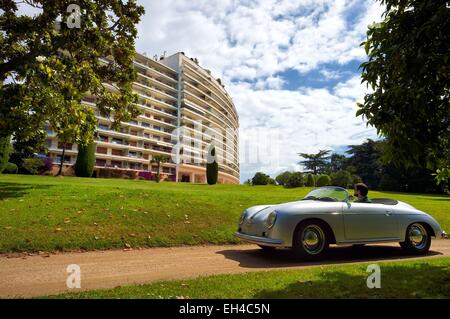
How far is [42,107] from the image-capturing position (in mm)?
9547

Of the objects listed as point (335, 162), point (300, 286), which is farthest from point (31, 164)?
point (335, 162)

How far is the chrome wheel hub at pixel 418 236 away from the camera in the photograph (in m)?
7.05

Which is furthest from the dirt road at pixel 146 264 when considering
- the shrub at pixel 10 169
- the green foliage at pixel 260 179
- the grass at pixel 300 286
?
the green foliage at pixel 260 179

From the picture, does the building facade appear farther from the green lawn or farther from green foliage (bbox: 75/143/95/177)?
the green lawn

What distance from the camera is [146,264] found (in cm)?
559

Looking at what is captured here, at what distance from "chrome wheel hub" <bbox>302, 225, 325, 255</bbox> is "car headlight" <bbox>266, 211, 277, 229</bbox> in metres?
0.65

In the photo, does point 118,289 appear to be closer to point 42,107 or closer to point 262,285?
point 262,285

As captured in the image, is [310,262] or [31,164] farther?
[31,164]

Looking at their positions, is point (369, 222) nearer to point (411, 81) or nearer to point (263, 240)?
point (263, 240)

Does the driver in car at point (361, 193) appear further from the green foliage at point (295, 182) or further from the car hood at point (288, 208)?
the green foliage at point (295, 182)

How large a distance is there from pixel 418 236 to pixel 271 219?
3.81 meters

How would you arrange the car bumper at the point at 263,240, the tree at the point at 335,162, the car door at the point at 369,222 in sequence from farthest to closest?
the tree at the point at 335,162 → the car door at the point at 369,222 → the car bumper at the point at 263,240

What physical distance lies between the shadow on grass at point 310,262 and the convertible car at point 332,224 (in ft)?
0.84
